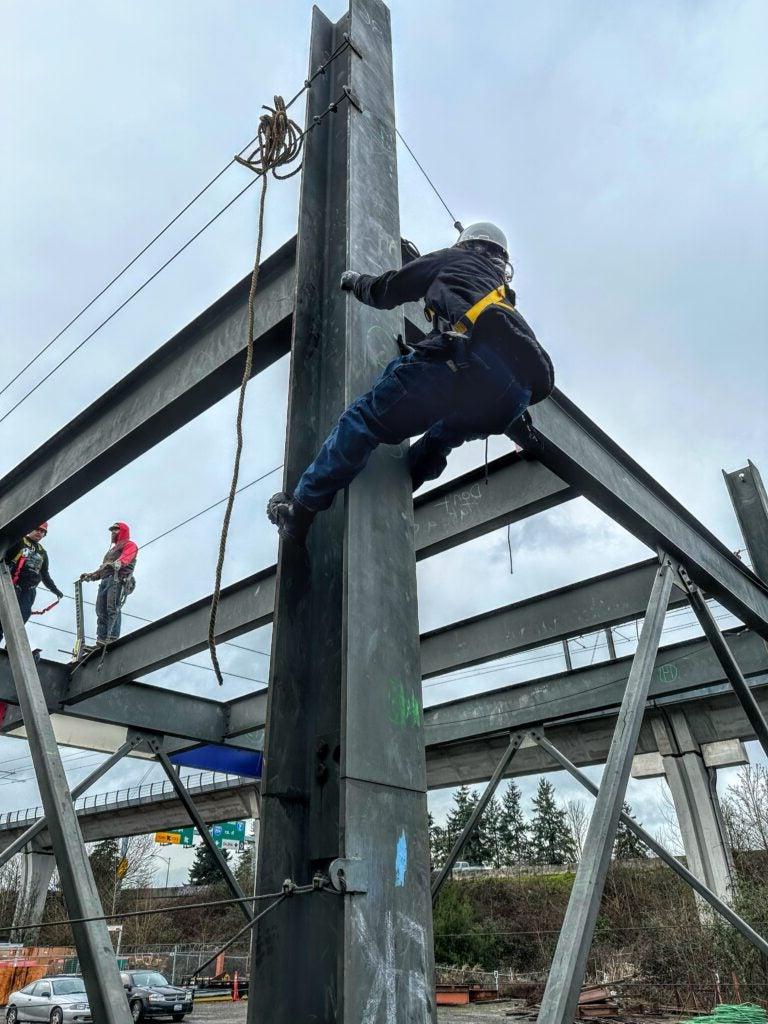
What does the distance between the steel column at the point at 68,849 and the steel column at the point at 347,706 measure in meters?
0.91

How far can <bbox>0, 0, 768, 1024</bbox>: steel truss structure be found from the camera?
7.77ft

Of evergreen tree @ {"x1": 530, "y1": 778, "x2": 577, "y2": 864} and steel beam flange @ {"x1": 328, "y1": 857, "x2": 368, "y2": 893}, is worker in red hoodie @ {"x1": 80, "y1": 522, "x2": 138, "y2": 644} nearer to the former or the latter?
steel beam flange @ {"x1": 328, "y1": 857, "x2": 368, "y2": 893}

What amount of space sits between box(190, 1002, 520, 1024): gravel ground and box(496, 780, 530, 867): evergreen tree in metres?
45.0

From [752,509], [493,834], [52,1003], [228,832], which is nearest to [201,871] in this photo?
[493,834]

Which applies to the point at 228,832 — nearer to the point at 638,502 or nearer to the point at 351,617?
the point at 638,502

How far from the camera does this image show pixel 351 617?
264 cm

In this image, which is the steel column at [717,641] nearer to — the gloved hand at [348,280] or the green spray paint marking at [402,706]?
the green spray paint marking at [402,706]

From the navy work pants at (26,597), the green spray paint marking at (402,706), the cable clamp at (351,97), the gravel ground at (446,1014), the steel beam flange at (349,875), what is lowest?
the gravel ground at (446,1014)

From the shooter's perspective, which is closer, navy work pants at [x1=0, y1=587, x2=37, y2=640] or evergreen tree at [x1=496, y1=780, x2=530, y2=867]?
navy work pants at [x1=0, y1=587, x2=37, y2=640]

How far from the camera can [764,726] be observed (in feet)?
21.1

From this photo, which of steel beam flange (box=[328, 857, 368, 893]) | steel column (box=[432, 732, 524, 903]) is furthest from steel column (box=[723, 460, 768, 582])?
steel beam flange (box=[328, 857, 368, 893])

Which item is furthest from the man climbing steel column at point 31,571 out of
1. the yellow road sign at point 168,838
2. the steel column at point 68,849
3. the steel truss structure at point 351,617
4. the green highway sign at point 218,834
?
the yellow road sign at point 168,838

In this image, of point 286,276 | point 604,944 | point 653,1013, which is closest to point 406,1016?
point 286,276

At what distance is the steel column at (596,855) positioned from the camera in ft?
9.84
